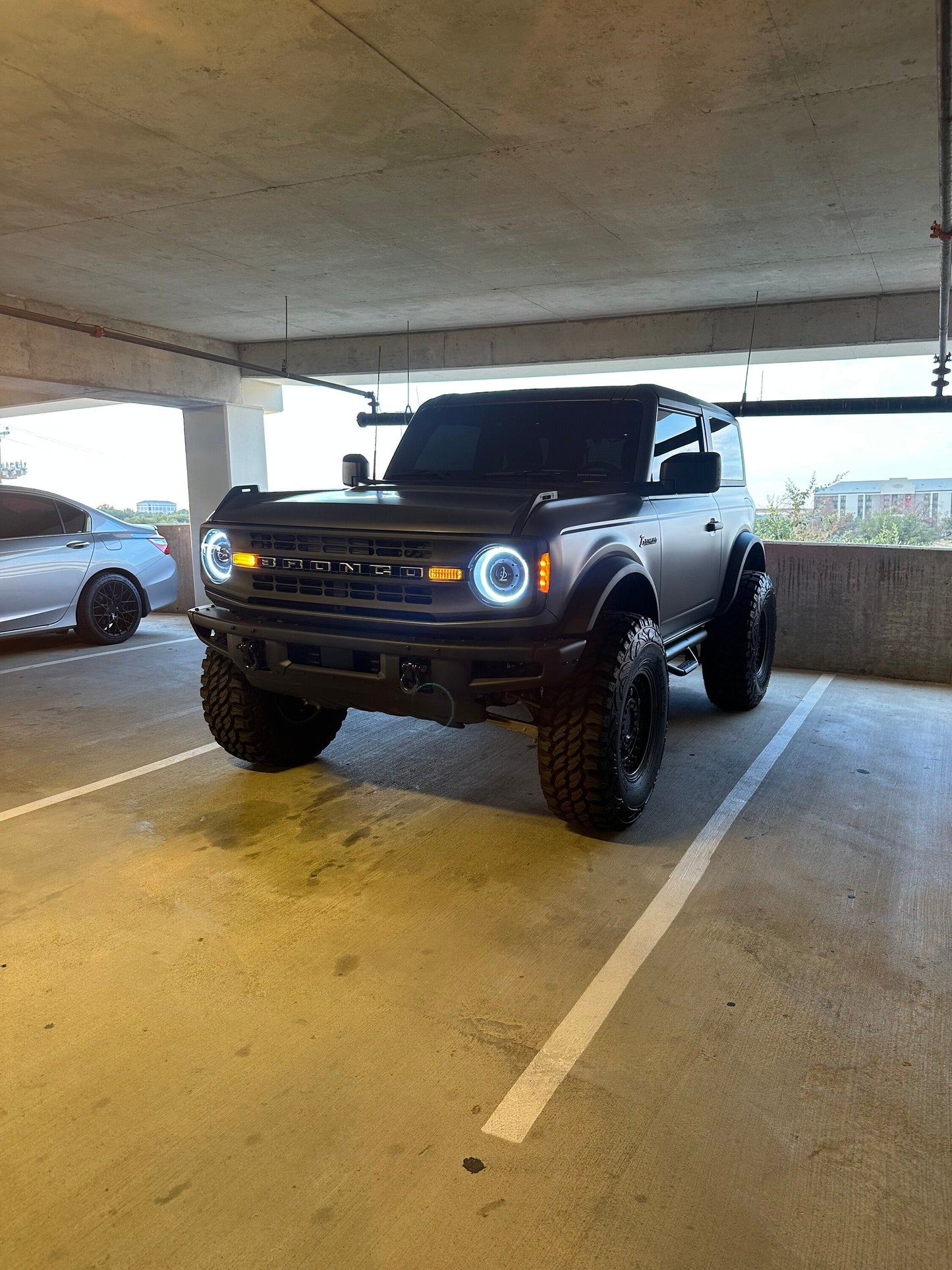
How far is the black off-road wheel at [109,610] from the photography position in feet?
26.6

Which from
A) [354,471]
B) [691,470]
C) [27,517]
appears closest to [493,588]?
[691,470]

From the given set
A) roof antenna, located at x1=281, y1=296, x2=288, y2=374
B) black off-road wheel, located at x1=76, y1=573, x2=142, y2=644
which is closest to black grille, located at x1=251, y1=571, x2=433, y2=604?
black off-road wheel, located at x1=76, y1=573, x2=142, y2=644

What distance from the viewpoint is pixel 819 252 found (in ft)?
20.7

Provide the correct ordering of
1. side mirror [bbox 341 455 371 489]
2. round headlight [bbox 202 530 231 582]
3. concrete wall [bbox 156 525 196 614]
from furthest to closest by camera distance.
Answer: concrete wall [bbox 156 525 196 614] < side mirror [bbox 341 455 371 489] < round headlight [bbox 202 530 231 582]

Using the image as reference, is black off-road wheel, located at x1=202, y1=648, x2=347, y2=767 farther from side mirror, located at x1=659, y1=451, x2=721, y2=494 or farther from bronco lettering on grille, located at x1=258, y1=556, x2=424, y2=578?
side mirror, located at x1=659, y1=451, x2=721, y2=494

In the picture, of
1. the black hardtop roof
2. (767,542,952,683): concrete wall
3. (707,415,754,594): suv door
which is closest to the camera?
the black hardtop roof

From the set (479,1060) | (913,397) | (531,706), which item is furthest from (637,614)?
(913,397)

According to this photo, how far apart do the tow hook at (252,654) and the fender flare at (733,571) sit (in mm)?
2945

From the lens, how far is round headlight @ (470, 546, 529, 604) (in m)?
3.18

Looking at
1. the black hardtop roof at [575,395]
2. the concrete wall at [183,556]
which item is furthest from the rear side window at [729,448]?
the concrete wall at [183,556]

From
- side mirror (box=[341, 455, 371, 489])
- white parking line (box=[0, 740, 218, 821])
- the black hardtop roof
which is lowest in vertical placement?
white parking line (box=[0, 740, 218, 821])

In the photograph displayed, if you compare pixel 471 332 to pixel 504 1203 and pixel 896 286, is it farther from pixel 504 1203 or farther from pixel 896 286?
pixel 504 1203

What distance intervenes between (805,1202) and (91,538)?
26.3 ft

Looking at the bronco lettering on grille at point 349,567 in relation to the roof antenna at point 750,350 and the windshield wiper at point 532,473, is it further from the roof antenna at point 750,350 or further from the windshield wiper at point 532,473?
the roof antenna at point 750,350
